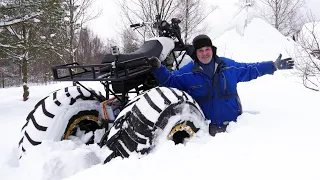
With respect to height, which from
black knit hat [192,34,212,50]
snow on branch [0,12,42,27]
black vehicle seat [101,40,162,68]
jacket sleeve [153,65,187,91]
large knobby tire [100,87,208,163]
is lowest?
large knobby tire [100,87,208,163]

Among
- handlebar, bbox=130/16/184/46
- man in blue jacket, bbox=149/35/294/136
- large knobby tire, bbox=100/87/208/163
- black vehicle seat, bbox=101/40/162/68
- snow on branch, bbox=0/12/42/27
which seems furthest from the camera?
snow on branch, bbox=0/12/42/27

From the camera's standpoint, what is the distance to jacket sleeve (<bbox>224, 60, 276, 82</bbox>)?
3191 millimetres

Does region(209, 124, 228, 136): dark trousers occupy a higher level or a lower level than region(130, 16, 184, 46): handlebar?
lower

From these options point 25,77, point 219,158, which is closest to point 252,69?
point 219,158

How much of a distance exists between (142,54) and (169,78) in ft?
1.25

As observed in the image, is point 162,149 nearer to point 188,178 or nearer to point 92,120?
point 188,178

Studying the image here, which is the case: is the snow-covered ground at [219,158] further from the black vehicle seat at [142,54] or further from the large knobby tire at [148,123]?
the black vehicle seat at [142,54]

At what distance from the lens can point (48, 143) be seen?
2.58 metres

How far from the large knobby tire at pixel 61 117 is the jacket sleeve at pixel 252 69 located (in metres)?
1.63

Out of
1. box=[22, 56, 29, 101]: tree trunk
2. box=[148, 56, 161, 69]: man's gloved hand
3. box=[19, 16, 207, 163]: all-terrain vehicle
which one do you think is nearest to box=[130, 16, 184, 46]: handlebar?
box=[19, 16, 207, 163]: all-terrain vehicle

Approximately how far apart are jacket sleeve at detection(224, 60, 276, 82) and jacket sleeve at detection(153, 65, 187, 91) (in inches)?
25.6

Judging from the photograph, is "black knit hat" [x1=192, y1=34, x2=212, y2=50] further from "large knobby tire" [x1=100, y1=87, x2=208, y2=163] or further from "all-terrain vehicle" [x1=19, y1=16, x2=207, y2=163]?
"large knobby tire" [x1=100, y1=87, x2=208, y2=163]

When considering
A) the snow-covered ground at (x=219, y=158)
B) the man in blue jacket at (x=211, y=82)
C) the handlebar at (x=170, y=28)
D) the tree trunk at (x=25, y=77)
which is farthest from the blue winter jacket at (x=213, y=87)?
the tree trunk at (x=25, y=77)

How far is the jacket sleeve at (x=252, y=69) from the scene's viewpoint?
126 inches
